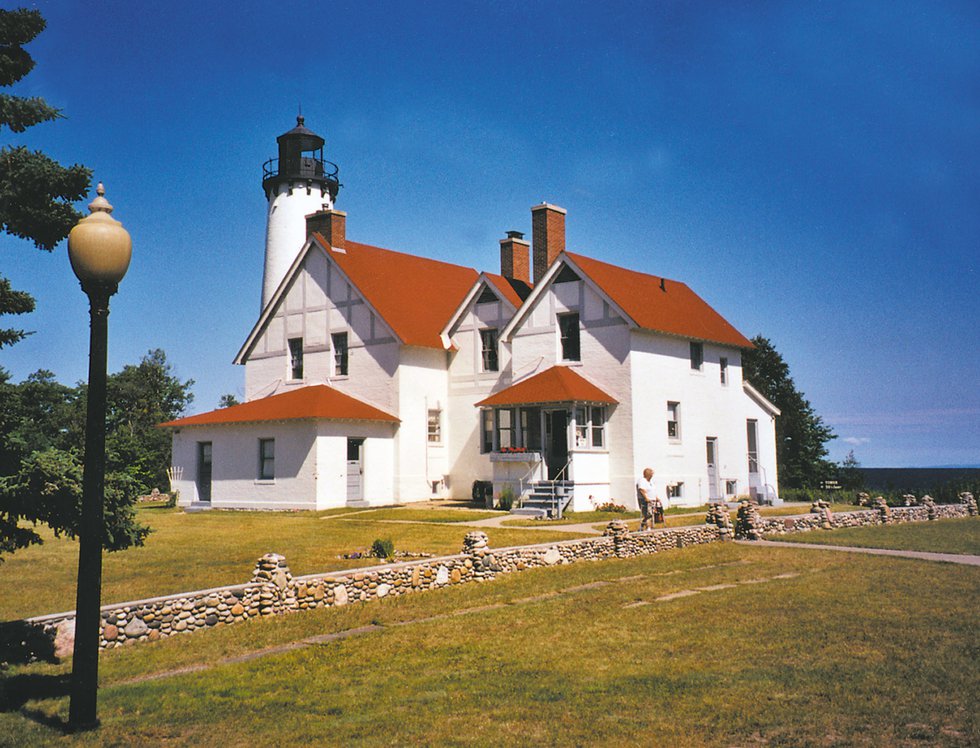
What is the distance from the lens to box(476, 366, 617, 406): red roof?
29.6 meters

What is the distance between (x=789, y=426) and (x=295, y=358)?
27171 millimetres

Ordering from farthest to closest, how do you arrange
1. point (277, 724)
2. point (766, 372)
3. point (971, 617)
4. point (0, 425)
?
point (766, 372), point (971, 617), point (0, 425), point (277, 724)

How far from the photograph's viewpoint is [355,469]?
3294 cm

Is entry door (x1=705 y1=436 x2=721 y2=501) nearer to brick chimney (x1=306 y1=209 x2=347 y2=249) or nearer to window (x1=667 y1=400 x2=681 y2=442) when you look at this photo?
window (x1=667 y1=400 x2=681 y2=442)

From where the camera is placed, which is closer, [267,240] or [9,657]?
[9,657]

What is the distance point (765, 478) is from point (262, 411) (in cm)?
2117

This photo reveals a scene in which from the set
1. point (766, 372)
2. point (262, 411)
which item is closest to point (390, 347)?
point (262, 411)

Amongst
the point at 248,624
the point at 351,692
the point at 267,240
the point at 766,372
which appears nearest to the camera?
the point at 351,692

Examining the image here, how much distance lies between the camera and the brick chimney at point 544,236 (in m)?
34.2

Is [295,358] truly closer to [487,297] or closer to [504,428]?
[487,297]

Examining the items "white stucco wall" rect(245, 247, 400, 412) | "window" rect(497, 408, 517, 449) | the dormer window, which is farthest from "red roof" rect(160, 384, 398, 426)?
the dormer window

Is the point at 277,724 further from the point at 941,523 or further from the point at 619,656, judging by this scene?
the point at 941,523

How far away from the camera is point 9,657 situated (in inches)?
403

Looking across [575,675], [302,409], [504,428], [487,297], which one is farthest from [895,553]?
[302,409]
